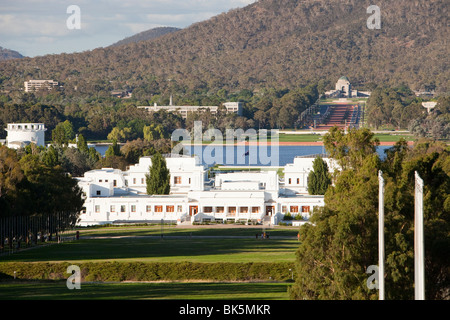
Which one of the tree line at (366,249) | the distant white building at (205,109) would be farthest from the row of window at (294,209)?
the distant white building at (205,109)

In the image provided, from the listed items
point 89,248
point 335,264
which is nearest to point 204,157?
point 89,248

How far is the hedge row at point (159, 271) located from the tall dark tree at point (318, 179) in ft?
93.3

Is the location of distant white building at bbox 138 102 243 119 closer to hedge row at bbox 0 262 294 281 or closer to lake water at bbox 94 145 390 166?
lake water at bbox 94 145 390 166

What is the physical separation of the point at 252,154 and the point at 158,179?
44.8 metres

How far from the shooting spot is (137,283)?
2703 centimetres

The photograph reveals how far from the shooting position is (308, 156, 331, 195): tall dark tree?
2226 inches

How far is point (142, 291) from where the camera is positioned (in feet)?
79.6

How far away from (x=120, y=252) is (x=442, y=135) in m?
91.2

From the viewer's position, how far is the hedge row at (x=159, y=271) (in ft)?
91.4

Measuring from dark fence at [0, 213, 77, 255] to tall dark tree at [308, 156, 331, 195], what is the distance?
58.6ft

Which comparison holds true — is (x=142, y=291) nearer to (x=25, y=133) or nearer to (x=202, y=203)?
(x=202, y=203)

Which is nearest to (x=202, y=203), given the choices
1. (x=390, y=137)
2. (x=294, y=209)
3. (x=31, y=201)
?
(x=294, y=209)

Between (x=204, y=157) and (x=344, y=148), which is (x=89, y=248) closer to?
(x=344, y=148)

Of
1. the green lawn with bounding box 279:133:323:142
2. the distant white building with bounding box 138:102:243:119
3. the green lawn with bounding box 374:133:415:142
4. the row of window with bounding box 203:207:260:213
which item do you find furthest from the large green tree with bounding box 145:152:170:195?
the distant white building with bounding box 138:102:243:119
